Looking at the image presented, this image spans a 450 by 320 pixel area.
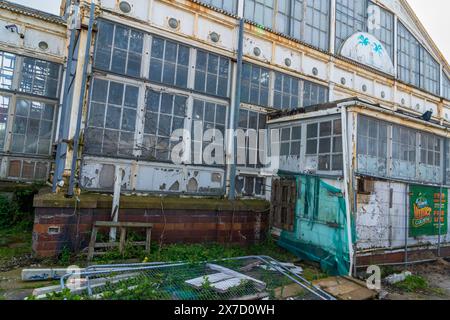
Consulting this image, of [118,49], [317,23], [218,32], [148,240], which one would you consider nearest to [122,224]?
[148,240]

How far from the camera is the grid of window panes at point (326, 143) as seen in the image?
23.0ft

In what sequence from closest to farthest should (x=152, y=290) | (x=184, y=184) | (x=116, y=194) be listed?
(x=152, y=290)
(x=116, y=194)
(x=184, y=184)

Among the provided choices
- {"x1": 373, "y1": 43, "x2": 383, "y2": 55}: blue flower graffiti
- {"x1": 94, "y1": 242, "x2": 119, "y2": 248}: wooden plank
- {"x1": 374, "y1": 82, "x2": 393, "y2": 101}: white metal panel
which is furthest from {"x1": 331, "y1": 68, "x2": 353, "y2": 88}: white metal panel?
{"x1": 94, "y1": 242, "x2": 119, "y2": 248}: wooden plank

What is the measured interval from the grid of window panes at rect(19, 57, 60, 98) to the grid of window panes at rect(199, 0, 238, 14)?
5.45m

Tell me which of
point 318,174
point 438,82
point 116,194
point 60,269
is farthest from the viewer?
point 438,82

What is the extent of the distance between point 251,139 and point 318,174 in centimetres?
263

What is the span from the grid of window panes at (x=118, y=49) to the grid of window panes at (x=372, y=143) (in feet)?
19.0

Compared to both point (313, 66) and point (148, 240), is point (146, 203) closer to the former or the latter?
point (148, 240)

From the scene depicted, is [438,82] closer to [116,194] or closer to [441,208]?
[441,208]

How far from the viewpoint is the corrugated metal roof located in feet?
28.7

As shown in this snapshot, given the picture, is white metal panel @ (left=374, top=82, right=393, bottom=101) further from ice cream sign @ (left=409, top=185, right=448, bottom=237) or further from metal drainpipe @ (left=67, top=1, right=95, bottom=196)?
metal drainpipe @ (left=67, top=1, right=95, bottom=196)

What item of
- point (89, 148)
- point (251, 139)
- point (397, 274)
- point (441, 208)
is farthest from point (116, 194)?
point (441, 208)

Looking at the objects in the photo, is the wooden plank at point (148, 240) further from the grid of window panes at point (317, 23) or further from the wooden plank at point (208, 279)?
the grid of window panes at point (317, 23)

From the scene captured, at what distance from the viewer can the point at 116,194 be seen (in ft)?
21.0
